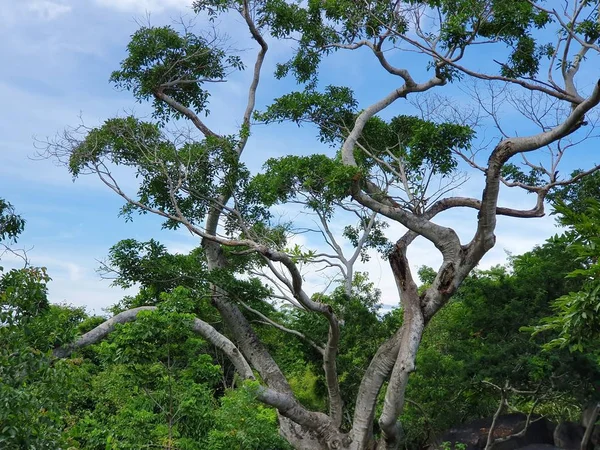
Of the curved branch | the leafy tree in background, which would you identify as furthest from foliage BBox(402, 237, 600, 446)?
the leafy tree in background

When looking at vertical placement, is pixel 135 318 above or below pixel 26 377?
above

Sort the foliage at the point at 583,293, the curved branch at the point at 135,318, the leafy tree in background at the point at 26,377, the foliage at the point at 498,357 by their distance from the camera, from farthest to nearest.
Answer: the foliage at the point at 498,357
the curved branch at the point at 135,318
the foliage at the point at 583,293
the leafy tree in background at the point at 26,377

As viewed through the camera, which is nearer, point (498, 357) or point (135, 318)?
point (135, 318)

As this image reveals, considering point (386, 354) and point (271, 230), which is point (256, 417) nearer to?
point (386, 354)

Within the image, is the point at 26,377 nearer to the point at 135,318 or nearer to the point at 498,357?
the point at 135,318

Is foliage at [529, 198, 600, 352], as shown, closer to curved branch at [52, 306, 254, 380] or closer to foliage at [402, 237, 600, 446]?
foliage at [402, 237, 600, 446]

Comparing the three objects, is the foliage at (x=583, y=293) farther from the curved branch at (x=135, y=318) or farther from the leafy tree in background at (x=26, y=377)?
the curved branch at (x=135, y=318)

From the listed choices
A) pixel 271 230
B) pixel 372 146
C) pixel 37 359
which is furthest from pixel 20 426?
pixel 372 146

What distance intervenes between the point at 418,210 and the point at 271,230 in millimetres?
3602

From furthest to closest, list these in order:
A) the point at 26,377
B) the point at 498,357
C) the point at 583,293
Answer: the point at 498,357 < the point at 583,293 < the point at 26,377

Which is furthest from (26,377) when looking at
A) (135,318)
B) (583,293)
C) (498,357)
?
(498,357)

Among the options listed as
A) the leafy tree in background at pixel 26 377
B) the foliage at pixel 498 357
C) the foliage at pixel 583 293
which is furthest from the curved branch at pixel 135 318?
the foliage at pixel 583 293

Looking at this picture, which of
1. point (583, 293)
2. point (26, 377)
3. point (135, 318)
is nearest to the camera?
point (26, 377)

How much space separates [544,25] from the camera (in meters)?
12.5
